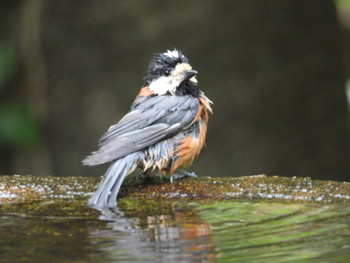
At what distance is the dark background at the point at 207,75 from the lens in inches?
299

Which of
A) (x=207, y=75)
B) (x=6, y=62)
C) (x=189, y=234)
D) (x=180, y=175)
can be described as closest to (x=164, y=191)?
(x=180, y=175)

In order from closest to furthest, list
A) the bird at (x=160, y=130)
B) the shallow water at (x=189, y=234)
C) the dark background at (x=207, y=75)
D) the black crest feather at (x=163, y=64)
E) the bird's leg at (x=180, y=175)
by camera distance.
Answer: the shallow water at (x=189, y=234) → the bird at (x=160, y=130) → the bird's leg at (x=180, y=175) → the black crest feather at (x=163, y=64) → the dark background at (x=207, y=75)

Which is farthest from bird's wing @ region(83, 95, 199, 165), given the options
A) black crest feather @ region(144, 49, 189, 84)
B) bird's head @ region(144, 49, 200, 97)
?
black crest feather @ region(144, 49, 189, 84)

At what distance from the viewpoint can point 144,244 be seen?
2943 mm

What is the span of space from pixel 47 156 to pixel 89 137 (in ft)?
1.85

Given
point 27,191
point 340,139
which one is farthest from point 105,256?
point 340,139

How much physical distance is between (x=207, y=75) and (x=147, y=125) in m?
3.16

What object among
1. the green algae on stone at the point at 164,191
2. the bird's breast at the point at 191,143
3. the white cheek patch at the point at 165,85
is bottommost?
the green algae on stone at the point at 164,191

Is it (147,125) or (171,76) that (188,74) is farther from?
(147,125)

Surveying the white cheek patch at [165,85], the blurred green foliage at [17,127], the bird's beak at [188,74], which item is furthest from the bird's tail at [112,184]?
the blurred green foliage at [17,127]

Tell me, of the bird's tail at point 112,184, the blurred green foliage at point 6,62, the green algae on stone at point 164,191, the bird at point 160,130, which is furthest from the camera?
the blurred green foliage at point 6,62

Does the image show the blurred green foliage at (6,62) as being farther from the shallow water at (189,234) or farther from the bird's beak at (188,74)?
the shallow water at (189,234)

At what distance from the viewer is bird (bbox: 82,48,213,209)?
4.32m

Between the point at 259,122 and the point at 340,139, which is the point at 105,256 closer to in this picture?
the point at 259,122
